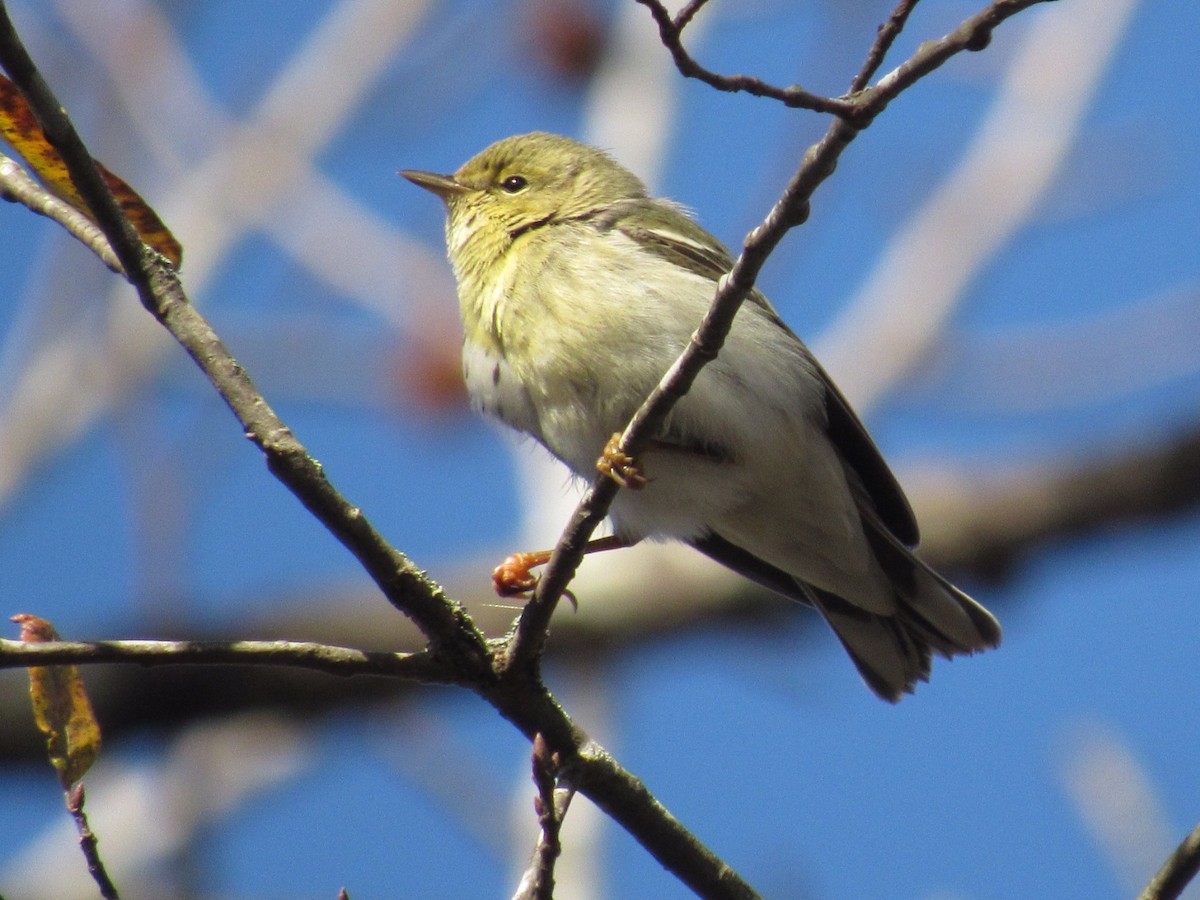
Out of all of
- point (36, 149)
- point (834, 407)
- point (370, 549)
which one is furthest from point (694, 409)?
point (36, 149)

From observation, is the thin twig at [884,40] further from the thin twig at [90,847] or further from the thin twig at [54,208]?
the thin twig at [90,847]

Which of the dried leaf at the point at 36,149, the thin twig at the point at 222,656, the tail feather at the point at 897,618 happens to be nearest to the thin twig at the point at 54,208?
the dried leaf at the point at 36,149

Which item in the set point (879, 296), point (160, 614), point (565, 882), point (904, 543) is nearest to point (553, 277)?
point (904, 543)

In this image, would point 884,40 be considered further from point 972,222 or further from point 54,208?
point 972,222

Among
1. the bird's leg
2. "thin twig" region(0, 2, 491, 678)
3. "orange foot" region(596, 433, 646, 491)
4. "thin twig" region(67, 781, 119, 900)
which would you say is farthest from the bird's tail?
"thin twig" region(67, 781, 119, 900)

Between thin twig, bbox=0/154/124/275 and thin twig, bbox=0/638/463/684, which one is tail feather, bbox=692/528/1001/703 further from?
thin twig, bbox=0/154/124/275

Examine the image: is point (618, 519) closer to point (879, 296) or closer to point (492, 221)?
point (492, 221)
